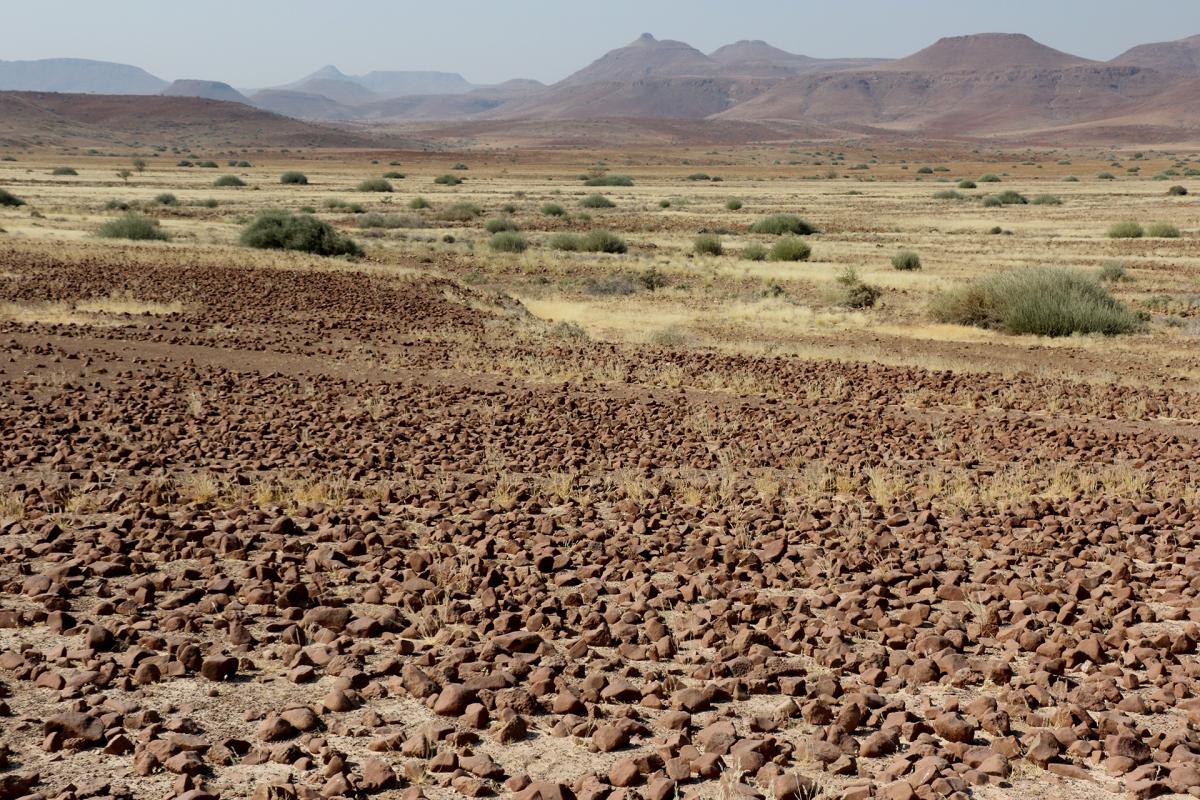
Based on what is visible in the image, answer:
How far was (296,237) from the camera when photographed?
36.6 meters

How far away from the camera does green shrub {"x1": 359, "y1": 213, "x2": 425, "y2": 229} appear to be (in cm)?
5181

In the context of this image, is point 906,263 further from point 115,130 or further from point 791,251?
point 115,130

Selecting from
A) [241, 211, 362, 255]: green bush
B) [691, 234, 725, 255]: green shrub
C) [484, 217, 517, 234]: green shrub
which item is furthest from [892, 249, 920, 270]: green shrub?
[484, 217, 517, 234]: green shrub

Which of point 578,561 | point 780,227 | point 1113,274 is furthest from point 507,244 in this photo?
point 578,561

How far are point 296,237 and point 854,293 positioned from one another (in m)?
17.2

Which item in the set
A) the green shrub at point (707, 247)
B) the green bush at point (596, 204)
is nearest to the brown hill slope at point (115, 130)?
the green bush at point (596, 204)

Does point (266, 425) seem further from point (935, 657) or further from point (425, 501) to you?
point (935, 657)

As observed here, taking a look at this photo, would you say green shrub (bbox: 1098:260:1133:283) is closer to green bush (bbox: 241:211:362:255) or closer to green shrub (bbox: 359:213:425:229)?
green bush (bbox: 241:211:362:255)

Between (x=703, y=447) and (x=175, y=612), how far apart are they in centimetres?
687

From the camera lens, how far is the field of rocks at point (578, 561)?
209 inches

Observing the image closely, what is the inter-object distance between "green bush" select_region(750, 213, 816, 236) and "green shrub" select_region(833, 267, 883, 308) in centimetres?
2160

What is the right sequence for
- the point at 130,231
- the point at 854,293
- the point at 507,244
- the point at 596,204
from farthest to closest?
1. the point at 596,204
2. the point at 507,244
3. the point at 130,231
4. the point at 854,293

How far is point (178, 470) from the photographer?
11.1 m

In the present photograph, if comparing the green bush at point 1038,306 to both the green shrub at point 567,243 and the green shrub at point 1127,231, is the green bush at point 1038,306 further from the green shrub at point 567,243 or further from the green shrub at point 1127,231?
the green shrub at point 1127,231
